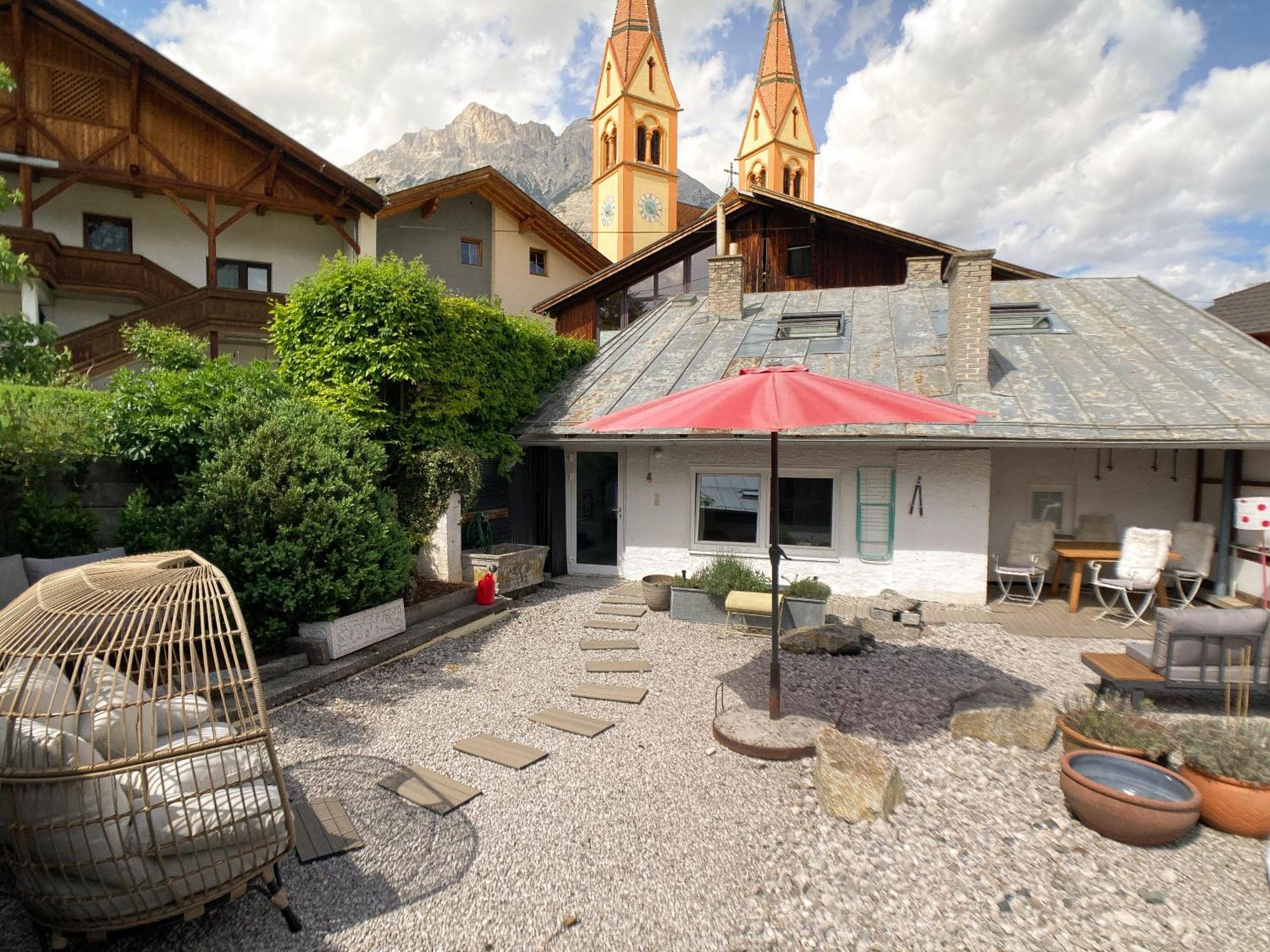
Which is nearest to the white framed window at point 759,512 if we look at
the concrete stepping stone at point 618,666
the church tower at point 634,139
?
the concrete stepping stone at point 618,666

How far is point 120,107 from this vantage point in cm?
1409

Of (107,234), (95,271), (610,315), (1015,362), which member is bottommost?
(1015,362)

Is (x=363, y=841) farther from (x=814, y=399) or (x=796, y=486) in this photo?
(x=796, y=486)

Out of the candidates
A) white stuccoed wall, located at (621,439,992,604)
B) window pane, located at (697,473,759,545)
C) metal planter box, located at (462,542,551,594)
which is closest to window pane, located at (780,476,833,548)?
white stuccoed wall, located at (621,439,992,604)

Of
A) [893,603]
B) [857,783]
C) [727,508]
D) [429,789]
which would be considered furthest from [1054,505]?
[429,789]

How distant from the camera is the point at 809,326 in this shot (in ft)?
39.1

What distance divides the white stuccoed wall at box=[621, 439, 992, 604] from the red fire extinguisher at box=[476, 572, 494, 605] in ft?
8.97

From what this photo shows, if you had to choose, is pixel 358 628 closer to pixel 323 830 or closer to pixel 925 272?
pixel 323 830

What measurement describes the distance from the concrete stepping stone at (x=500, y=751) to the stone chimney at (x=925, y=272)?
11954 millimetres

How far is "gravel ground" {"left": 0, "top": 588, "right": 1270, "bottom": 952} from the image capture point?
3.01 metres

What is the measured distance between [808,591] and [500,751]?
4.46 meters

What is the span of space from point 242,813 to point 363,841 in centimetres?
99

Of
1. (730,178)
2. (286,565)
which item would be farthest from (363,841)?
(730,178)

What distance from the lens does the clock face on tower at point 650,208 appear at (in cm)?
3619
